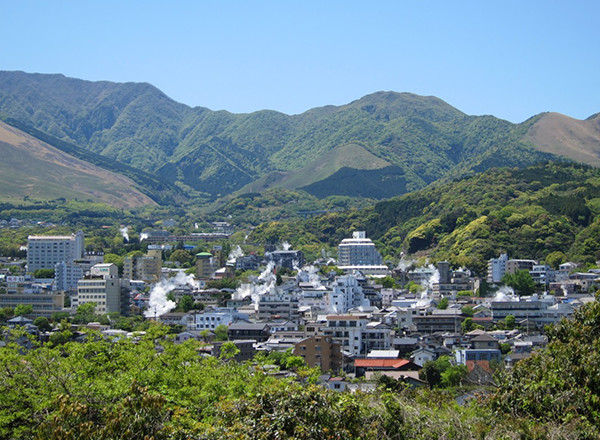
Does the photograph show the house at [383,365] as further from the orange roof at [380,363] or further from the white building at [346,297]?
the white building at [346,297]

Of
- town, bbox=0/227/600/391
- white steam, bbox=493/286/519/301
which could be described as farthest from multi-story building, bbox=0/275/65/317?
white steam, bbox=493/286/519/301

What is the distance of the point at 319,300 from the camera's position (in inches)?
3428

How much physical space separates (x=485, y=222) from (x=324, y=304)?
115 ft

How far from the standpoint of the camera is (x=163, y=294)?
92438 mm

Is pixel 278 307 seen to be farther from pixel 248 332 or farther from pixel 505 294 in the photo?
pixel 505 294

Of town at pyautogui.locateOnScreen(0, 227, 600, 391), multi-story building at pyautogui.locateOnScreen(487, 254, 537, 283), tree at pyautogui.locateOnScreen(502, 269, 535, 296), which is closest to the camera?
town at pyautogui.locateOnScreen(0, 227, 600, 391)

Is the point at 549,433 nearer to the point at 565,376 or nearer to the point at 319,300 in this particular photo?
the point at 565,376

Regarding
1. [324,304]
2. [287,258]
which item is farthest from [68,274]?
[324,304]

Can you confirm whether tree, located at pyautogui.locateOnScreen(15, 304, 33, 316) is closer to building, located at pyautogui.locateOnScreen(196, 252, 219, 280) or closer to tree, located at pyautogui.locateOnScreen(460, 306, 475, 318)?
building, located at pyautogui.locateOnScreen(196, 252, 219, 280)

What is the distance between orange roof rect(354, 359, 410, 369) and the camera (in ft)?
178

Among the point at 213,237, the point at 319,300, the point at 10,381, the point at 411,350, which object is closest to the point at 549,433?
the point at 10,381

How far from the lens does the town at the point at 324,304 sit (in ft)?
195

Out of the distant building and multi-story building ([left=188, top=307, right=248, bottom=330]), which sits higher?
the distant building

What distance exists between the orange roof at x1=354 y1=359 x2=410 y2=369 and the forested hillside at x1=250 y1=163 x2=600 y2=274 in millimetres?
47767
